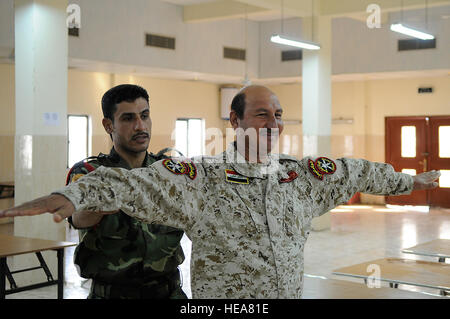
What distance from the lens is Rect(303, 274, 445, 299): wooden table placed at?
11.0 ft

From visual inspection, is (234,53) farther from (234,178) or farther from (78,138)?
(234,178)

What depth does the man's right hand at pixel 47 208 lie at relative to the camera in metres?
1.38

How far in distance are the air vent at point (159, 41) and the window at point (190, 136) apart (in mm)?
2930

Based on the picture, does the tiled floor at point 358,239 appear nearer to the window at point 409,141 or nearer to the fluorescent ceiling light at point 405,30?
the window at point 409,141

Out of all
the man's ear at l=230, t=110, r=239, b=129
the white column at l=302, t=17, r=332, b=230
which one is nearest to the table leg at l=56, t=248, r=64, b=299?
the man's ear at l=230, t=110, r=239, b=129

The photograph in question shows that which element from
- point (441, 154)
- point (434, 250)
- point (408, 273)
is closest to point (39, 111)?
point (434, 250)

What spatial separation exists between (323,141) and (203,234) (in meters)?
9.55

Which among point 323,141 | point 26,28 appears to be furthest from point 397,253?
point 26,28

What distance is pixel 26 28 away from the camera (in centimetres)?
710

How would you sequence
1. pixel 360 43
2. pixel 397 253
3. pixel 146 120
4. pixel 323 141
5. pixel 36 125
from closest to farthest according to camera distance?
pixel 146 120, pixel 36 125, pixel 397 253, pixel 323 141, pixel 360 43

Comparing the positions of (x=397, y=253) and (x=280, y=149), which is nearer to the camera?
(x=397, y=253)
